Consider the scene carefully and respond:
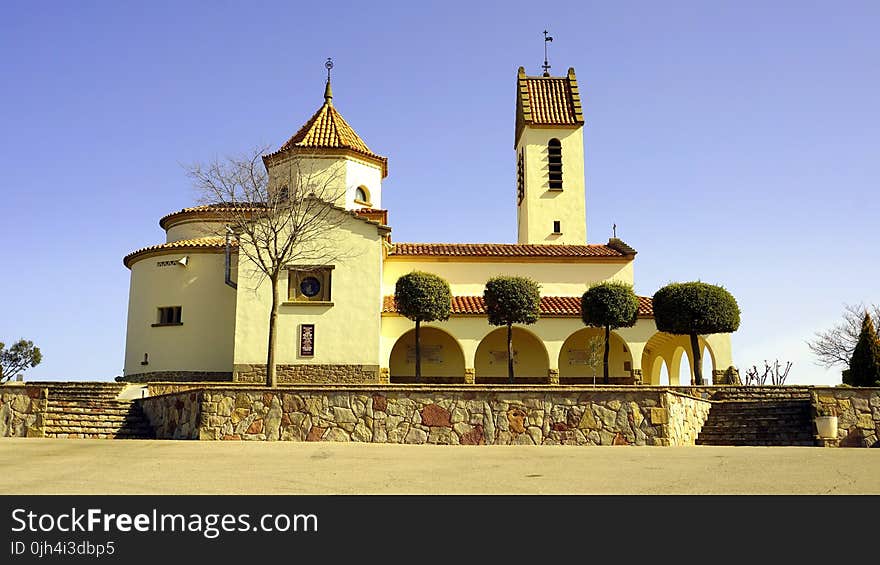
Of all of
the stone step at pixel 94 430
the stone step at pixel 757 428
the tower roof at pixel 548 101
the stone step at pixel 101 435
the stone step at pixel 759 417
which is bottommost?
the stone step at pixel 101 435

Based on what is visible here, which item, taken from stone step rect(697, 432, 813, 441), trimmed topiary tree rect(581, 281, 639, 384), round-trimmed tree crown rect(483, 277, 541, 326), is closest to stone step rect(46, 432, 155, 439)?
stone step rect(697, 432, 813, 441)

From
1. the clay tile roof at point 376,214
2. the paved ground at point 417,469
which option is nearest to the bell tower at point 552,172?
the clay tile roof at point 376,214

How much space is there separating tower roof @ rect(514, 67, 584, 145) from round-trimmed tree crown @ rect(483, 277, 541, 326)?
14.3 metres

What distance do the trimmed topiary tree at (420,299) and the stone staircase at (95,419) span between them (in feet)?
36.7

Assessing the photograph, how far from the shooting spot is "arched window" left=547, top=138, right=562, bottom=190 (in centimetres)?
4250

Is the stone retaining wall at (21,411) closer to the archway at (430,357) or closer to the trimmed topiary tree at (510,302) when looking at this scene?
the trimmed topiary tree at (510,302)

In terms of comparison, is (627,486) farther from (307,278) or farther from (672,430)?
(307,278)

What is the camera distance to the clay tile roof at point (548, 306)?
108 ft

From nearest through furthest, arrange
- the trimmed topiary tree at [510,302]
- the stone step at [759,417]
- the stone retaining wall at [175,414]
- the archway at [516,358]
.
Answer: the stone retaining wall at [175,414], the stone step at [759,417], the trimmed topiary tree at [510,302], the archway at [516,358]

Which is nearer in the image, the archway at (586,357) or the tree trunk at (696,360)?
the tree trunk at (696,360)

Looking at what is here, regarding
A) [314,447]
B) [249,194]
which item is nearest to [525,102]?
[249,194]

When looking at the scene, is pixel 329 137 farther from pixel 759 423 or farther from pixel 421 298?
pixel 759 423
